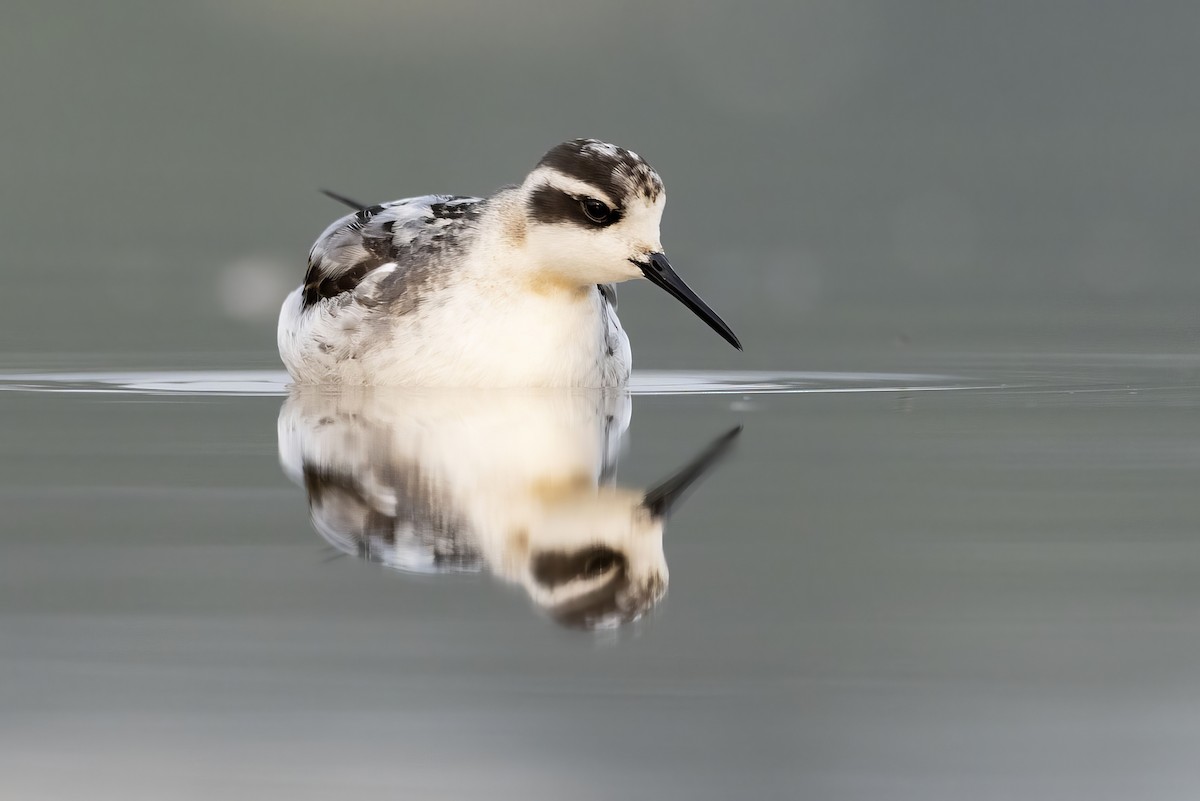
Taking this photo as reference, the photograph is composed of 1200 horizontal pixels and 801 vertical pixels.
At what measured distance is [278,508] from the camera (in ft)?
20.9

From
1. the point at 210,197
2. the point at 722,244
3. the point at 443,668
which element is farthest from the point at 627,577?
the point at 210,197

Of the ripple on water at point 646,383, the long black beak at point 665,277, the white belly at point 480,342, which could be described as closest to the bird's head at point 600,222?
the long black beak at point 665,277

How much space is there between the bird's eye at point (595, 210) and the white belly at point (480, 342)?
0.58 meters

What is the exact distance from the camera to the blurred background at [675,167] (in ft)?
55.6

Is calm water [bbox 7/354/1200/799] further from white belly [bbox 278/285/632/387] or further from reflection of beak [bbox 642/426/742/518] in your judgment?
white belly [bbox 278/285/632/387]

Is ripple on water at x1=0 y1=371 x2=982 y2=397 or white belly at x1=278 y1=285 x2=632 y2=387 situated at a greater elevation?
white belly at x1=278 y1=285 x2=632 y2=387

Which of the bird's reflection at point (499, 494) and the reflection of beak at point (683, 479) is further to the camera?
the reflection of beak at point (683, 479)

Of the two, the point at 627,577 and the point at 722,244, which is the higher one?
the point at 627,577

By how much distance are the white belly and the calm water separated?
1367 millimetres

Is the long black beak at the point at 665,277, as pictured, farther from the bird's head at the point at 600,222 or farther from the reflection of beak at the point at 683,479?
the reflection of beak at the point at 683,479

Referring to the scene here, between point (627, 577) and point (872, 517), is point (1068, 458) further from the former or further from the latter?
point (627, 577)

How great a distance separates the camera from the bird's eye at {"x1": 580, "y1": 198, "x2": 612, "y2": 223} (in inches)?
383

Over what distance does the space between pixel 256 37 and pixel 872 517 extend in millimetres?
73469

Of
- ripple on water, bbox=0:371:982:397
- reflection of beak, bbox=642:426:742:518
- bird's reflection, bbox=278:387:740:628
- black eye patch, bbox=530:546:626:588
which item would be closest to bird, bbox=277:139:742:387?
ripple on water, bbox=0:371:982:397
